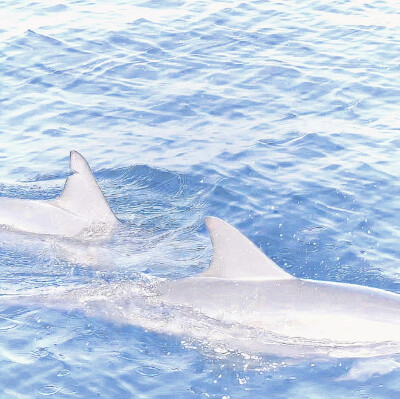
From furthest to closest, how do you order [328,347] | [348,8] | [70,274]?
[348,8], [70,274], [328,347]

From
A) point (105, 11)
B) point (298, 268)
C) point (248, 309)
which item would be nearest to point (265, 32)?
point (105, 11)

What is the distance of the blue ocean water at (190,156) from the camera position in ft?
28.8

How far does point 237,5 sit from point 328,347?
15.2 m

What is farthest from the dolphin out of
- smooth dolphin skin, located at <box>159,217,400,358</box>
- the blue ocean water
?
the blue ocean water

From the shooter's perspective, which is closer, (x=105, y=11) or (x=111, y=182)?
(x=111, y=182)

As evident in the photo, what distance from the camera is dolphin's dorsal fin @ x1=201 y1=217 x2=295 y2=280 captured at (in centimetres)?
919

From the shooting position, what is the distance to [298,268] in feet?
35.6

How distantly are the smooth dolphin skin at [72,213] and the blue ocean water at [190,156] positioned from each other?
0.26 meters

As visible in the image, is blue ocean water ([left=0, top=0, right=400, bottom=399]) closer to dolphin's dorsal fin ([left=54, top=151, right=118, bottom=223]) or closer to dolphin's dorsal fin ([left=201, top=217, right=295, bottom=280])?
dolphin's dorsal fin ([left=54, top=151, right=118, bottom=223])

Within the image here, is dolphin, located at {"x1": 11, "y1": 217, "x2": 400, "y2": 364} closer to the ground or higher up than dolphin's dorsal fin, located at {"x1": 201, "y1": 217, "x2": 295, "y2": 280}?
closer to the ground

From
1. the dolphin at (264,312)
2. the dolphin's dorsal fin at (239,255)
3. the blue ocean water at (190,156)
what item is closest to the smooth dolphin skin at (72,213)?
the blue ocean water at (190,156)

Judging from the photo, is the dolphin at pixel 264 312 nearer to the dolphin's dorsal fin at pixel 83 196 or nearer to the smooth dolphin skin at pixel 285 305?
the smooth dolphin skin at pixel 285 305

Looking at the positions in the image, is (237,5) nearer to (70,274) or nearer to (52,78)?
(52,78)

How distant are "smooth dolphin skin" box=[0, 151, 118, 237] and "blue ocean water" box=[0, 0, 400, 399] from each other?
0.26 metres
